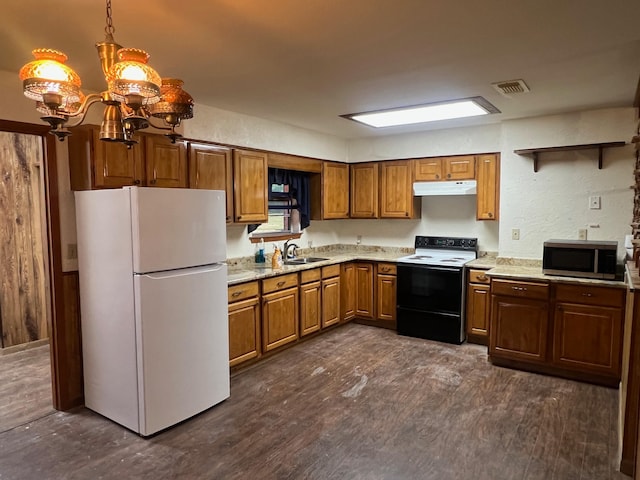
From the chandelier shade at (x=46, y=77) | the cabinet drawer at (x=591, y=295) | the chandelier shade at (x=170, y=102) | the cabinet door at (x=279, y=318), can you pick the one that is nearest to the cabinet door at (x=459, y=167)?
the cabinet drawer at (x=591, y=295)

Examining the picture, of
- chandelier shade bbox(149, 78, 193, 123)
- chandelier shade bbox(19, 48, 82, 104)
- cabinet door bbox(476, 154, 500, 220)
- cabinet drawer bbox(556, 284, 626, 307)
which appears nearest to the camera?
chandelier shade bbox(19, 48, 82, 104)

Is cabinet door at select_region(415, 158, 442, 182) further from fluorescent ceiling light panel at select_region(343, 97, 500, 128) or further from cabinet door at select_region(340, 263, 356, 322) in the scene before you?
cabinet door at select_region(340, 263, 356, 322)

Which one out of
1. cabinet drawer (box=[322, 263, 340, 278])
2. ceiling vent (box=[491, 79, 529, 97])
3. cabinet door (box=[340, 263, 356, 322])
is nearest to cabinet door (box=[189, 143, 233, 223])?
cabinet drawer (box=[322, 263, 340, 278])

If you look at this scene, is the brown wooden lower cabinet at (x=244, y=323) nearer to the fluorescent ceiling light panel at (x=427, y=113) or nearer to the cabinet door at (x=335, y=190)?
the cabinet door at (x=335, y=190)

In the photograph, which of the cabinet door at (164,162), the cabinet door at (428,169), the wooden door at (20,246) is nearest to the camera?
the cabinet door at (164,162)

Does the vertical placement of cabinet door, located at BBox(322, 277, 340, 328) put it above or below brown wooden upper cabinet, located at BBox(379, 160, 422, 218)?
below

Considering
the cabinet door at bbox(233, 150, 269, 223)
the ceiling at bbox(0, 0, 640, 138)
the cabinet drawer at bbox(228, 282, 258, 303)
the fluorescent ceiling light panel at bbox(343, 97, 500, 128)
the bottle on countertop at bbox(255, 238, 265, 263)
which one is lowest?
the cabinet drawer at bbox(228, 282, 258, 303)

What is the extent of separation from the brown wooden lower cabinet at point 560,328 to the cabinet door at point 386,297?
1.32 meters

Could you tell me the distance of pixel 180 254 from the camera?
2.85 meters

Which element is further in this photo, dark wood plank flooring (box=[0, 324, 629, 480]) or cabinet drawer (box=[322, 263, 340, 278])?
cabinet drawer (box=[322, 263, 340, 278])

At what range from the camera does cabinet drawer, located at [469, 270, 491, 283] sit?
441 cm

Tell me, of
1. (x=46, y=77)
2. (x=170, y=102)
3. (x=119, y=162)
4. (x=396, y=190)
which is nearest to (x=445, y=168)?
(x=396, y=190)

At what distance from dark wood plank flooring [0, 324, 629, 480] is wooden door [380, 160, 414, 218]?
207cm

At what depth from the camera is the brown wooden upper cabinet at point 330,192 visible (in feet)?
17.0
